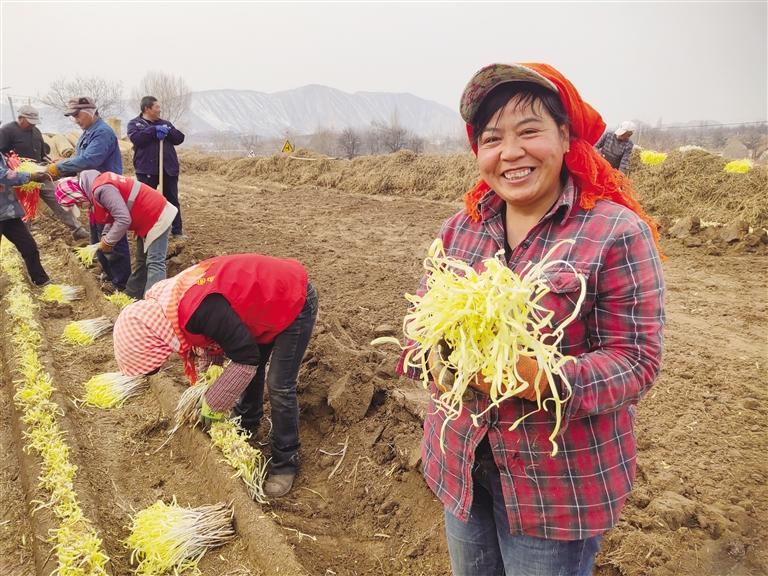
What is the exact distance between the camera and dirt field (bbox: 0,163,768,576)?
9.51 ft

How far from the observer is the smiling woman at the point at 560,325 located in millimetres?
1345

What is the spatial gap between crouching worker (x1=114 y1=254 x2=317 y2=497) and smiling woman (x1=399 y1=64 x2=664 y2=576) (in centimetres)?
170

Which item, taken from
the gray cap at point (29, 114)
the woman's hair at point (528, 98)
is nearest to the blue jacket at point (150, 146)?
the gray cap at point (29, 114)

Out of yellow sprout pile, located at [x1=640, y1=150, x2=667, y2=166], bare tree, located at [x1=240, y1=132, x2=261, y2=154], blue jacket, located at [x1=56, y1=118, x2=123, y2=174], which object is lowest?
bare tree, located at [x1=240, y1=132, x2=261, y2=154]

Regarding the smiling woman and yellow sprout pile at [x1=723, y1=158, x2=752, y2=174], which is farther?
yellow sprout pile at [x1=723, y1=158, x2=752, y2=174]

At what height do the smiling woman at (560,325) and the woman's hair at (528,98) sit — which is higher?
the woman's hair at (528,98)

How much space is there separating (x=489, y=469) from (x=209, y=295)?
6.18 ft

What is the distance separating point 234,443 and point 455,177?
1400 centimetres

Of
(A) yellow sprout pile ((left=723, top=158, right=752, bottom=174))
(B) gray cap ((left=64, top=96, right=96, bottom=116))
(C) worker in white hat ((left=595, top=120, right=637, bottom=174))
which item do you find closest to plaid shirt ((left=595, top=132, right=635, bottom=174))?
(C) worker in white hat ((left=595, top=120, right=637, bottom=174))

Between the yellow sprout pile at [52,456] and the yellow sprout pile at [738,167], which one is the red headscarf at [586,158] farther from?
the yellow sprout pile at [738,167]

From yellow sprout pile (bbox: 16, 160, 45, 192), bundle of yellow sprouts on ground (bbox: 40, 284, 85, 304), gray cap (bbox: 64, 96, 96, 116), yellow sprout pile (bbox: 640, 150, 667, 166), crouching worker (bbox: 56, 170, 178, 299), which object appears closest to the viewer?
crouching worker (bbox: 56, 170, 178, 299)

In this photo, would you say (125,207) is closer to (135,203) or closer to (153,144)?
(135,203)

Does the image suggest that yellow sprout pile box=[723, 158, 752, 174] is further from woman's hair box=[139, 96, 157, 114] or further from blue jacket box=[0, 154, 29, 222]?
blue jacket box=[0, 154, 29, 222]

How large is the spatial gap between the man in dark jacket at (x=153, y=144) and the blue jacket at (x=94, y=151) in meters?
0.88
